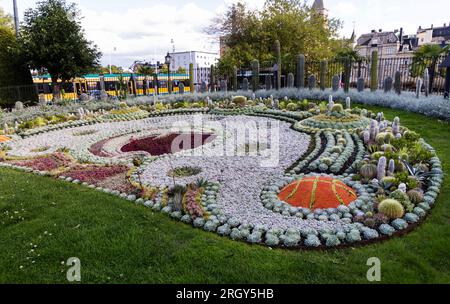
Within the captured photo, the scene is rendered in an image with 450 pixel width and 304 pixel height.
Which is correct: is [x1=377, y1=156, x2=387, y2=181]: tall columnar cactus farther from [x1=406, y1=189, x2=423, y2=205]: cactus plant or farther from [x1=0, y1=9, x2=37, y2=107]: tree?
[x1=0, y1=9, x2=37, y2=107]: tree

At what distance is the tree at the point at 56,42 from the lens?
1719 cm

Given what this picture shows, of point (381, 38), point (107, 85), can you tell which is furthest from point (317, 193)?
point (381, 38)

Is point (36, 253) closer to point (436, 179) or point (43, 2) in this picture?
point (436, 179)

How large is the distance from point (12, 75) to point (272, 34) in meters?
17.1

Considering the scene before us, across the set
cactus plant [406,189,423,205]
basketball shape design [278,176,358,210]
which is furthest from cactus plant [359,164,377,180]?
cactus plant [406,189,423,205]

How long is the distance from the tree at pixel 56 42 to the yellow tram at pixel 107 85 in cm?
187

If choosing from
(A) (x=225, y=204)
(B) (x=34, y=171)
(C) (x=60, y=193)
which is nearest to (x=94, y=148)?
(B) (x=34, y=171)

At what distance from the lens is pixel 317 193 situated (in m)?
4.88

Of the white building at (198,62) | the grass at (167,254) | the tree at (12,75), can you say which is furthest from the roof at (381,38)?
the grass at (167,254)

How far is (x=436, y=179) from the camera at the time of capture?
529 cm

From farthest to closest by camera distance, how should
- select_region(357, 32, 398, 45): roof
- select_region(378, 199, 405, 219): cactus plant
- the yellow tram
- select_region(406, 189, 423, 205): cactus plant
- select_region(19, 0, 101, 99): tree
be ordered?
select_region(357, 32, 398, 45): roof → the yellow tram → select_region(19, 0, 101, 99): tree → select_region(406, 189, 423, 205): cactus plant → select_region(378, 199, 405, 219): cactus plant

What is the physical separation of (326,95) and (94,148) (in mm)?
10344

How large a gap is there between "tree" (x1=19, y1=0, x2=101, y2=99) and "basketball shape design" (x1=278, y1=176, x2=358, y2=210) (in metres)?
16.8

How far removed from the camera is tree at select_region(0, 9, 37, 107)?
A: 56.7 feet
